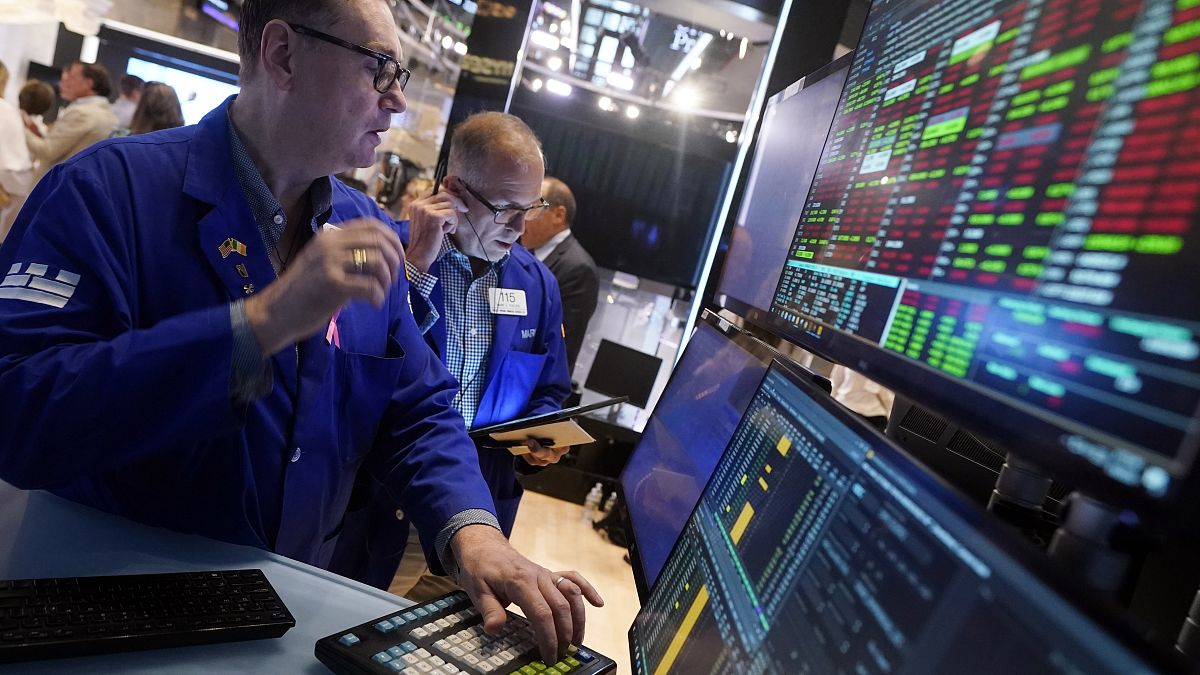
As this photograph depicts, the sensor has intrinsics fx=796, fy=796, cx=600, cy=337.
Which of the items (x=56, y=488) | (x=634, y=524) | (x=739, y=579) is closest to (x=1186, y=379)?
(x=739, y=579)

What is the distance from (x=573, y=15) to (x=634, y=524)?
12.3 feet

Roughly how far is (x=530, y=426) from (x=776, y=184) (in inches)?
34.2

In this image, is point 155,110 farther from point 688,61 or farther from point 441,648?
point 441,648

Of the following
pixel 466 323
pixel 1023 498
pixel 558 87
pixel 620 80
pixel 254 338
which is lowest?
pixel 466 323

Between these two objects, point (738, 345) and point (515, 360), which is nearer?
point (738, 345)

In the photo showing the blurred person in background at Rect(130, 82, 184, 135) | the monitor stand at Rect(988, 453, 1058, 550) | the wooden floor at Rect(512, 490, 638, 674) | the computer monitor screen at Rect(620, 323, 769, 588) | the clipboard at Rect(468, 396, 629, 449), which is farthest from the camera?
the blurred person in background at Rect(130, 82, 184, 135)

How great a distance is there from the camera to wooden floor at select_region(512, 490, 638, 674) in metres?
3.18

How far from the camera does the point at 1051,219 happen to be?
1.75ft

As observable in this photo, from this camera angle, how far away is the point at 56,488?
1.18 meters

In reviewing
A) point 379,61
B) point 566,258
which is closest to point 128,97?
point 566,258

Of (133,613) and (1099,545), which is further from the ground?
(1099,545)

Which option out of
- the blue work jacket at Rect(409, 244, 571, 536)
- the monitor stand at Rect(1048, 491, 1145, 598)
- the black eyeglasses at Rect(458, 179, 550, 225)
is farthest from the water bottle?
the monitor stand at Rect(1048, 491, 1145, 598)

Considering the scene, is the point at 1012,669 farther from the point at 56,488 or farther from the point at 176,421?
the point at 56,488

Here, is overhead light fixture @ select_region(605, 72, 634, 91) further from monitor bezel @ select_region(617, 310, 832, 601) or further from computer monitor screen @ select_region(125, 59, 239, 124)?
monitor bezel @ select_region(617, 310, 832, 601)
